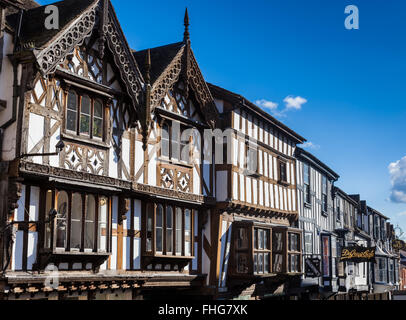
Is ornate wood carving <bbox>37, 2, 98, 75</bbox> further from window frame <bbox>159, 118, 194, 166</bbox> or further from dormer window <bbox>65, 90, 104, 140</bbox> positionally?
window frame <bbox>159, 118, 194, 166</bbox>

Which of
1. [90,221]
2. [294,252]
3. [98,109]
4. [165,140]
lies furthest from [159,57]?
[294,252]

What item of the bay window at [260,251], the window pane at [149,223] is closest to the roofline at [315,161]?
the bay window at [260,251]

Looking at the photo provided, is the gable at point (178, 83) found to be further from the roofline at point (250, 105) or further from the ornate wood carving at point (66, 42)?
the ornate wood carving at point (66, 42)

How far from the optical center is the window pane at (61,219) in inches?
571

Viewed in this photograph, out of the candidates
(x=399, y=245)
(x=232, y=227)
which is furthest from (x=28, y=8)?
(x=399, y=245)

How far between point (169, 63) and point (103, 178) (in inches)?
190

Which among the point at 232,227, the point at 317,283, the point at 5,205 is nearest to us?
the point at 5,205

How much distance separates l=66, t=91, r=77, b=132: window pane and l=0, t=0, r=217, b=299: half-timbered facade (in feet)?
0.09

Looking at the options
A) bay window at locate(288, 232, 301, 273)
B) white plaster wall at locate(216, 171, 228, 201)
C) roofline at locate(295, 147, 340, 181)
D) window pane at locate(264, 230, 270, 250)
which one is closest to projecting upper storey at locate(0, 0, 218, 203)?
white plaster wall at locate(216, 171, 228, 201)

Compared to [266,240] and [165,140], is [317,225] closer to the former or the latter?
[266,240]

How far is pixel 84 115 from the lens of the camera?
1557cm

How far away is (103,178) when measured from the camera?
51.2 ft

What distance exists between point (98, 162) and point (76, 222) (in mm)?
1705
